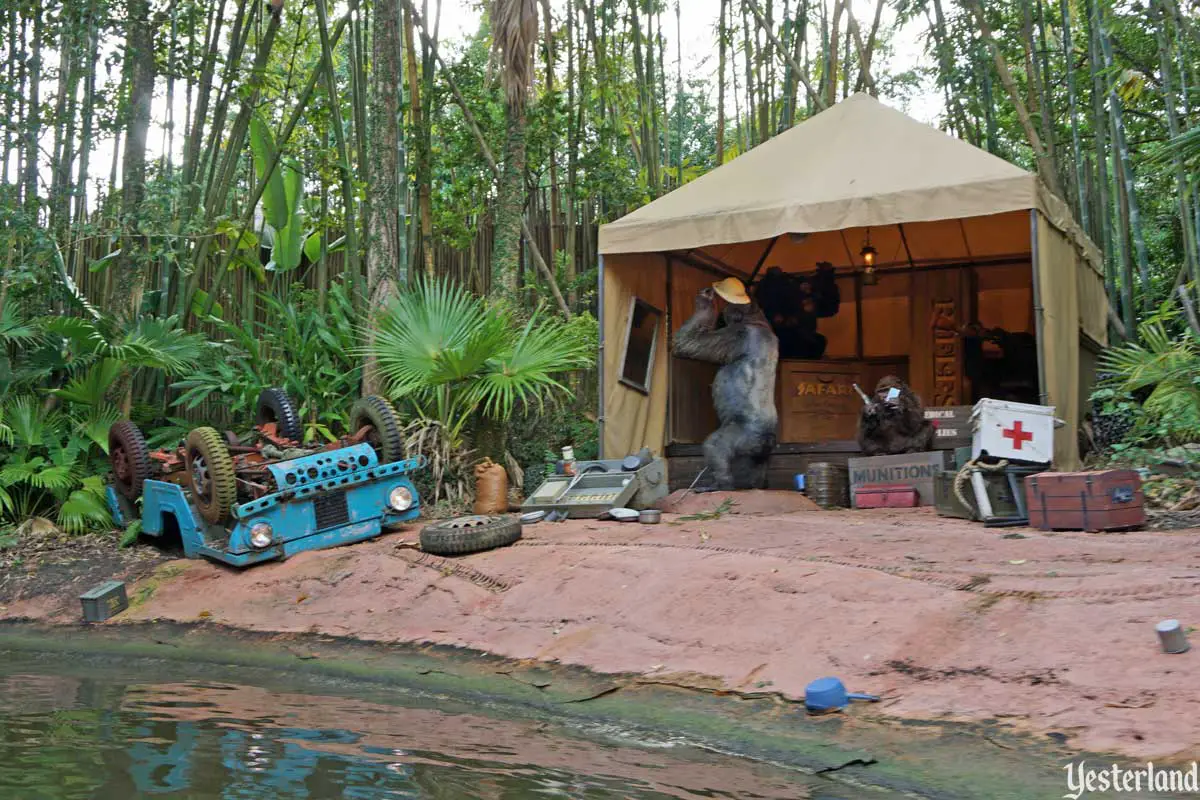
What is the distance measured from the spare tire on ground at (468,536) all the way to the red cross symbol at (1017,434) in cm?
293

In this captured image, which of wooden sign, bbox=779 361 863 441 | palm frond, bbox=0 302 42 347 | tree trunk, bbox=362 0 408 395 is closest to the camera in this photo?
palm frond, bbox=0 302 42 347

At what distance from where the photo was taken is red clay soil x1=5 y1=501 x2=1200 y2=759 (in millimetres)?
3639

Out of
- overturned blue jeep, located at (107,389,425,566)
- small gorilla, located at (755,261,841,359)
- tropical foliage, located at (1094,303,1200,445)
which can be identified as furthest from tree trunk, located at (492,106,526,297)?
tropical foliage, located at (1094,303,1200,445)

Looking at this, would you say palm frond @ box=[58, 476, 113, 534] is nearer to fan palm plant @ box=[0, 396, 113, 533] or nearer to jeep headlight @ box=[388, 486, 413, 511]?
fan palm plant @ box=[0, 396, 113, 533]

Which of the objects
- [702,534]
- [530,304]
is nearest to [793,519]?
[702,534]

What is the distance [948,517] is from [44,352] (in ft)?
21.6

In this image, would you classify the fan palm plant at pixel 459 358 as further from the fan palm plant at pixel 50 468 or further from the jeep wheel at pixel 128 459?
the fan palm plant at pixel 50 468

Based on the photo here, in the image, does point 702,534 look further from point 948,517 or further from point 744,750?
point 744,750

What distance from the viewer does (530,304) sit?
38.7ft

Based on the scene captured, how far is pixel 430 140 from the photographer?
36.7 feet

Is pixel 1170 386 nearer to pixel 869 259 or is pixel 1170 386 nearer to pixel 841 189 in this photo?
pixel 841 189

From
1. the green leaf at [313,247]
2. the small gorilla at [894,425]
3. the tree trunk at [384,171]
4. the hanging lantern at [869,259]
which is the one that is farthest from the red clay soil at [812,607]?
the green leaf at [313,247]

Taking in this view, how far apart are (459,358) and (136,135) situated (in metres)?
3.14

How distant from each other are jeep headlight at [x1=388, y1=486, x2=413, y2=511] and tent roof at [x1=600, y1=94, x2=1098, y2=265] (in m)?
2.59
